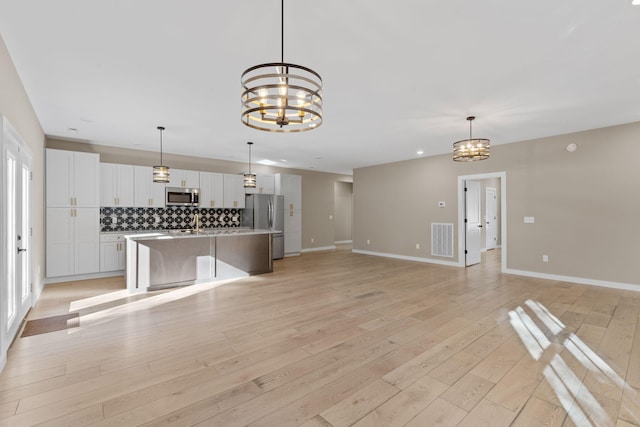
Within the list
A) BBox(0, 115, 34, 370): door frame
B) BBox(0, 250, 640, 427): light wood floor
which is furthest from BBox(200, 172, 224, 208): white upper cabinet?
BBox(0, 115, 34, 370): door frame

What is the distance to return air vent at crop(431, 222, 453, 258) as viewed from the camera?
7.27m

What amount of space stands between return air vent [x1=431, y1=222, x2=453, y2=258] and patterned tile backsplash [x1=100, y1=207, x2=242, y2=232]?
5196mm

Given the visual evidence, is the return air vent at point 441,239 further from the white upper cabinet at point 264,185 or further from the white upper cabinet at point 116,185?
the white upper cabinet at point 116,185

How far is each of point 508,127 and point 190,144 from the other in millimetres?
6046

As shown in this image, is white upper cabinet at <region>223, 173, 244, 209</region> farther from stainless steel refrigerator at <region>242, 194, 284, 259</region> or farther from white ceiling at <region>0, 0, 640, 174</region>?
white ceiling at <region>0, 0, 640, 174</region>

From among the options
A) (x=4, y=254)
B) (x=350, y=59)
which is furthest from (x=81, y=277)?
(x=350, y=59)

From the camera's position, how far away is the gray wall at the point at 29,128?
2730 millimetres

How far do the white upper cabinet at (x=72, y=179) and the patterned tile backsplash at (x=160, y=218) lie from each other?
68 centimetres

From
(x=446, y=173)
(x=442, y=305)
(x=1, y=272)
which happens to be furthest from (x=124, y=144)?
(x=446, y=173)

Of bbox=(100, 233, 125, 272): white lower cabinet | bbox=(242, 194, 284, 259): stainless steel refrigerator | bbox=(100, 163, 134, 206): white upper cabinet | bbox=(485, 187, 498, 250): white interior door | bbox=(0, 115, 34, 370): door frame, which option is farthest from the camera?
bbox=(485, 187, 498, 250): white interior door

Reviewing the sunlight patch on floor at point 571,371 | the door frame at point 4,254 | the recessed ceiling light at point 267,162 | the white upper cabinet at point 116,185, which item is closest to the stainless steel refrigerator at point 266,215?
the recessed ceiling light at point 267,162

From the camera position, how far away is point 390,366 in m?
2.52

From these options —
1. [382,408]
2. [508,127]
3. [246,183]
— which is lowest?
[382,408]

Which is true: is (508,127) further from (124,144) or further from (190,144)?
(124,144)
